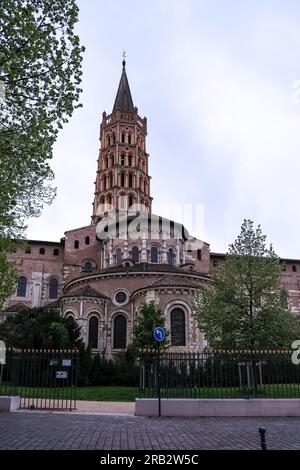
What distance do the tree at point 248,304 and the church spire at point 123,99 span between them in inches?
1745

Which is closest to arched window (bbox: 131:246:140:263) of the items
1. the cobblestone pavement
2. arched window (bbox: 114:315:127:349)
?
arched window (bbox: 114:315:127:349)

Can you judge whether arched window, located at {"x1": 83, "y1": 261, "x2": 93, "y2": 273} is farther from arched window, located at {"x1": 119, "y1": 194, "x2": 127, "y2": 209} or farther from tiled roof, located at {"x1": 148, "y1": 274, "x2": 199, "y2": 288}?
tiled roof, located at {"x1": 148, "y1": 274, "x2": 199, "y2": 288}

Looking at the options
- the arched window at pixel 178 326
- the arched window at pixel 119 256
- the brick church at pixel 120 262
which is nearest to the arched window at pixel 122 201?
the brick church at pixel 120 262

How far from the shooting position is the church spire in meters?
64.9

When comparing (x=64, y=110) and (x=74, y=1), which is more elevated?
(x=74, y=1)

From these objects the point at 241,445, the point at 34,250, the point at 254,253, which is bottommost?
the point at 241,445

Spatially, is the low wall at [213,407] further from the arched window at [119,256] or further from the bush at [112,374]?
the arched window at [119,256]

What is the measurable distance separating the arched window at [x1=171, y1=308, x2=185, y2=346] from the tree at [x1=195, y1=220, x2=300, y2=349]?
326 inches

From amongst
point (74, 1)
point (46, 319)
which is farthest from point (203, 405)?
point (46, 319)

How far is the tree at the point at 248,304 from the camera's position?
22406mm

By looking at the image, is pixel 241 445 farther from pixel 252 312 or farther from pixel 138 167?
pixel 138 167
